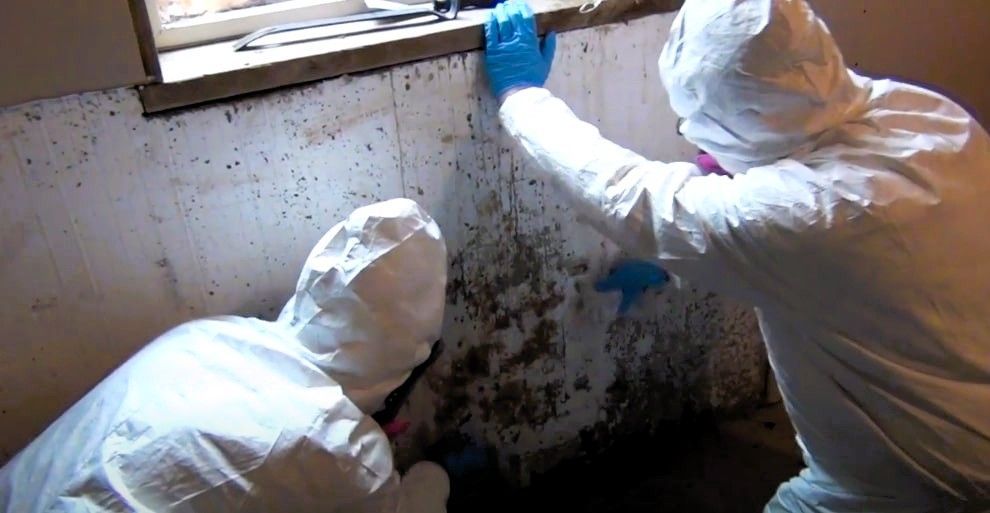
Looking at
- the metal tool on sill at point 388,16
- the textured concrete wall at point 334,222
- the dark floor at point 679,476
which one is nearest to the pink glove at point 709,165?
the textured concrete wall at point 334,222

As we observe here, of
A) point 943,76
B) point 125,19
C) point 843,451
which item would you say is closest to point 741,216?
point 843,451

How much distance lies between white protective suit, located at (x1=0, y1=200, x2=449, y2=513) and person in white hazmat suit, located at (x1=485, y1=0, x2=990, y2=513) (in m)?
0.33

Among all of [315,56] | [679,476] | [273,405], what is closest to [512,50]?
[315,56]

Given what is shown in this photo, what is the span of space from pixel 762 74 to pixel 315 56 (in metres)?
0.66

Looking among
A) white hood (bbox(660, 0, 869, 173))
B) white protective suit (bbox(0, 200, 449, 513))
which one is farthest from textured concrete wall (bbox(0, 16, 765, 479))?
white hood (bbox(660, 0, 869, 173))

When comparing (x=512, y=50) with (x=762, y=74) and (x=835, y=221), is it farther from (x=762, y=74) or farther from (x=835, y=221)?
(x=835, y=221)

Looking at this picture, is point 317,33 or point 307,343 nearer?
point 307,343

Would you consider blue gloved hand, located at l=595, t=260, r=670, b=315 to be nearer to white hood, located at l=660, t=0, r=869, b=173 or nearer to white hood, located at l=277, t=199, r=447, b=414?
white hood, located at l=660, t=0, r=869, b=173

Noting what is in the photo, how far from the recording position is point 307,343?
1176 mm

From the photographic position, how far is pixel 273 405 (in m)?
1.07

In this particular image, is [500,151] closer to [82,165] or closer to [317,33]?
[317,33]

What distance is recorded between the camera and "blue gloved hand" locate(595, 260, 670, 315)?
173 centimetres

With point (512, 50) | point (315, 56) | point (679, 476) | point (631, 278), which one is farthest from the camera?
point (679, 476)

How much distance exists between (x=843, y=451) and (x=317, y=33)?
43.3 inches
